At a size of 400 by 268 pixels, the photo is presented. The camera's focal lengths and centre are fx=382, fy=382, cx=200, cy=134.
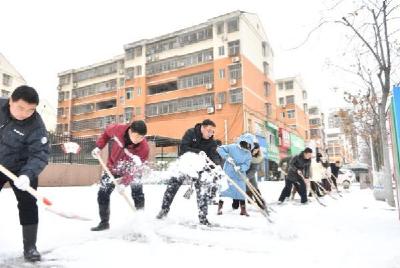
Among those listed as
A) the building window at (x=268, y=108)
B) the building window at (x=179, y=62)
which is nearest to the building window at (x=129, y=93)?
the building window at (x=179, y=62)

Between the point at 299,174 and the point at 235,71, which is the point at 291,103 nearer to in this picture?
the point at 235,71

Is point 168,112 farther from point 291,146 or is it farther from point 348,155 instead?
point 348,155

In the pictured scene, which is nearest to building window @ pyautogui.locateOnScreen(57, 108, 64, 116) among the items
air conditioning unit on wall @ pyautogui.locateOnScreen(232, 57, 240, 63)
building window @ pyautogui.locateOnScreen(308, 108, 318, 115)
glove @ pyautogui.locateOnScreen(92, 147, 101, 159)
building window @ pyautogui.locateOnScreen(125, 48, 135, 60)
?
building window @ pyautogui.locateOnScreen(125, 48, 135, 60)

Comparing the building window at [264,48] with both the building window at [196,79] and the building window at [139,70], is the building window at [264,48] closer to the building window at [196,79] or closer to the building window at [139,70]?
the building window at [196,79]

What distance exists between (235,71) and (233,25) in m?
3.88

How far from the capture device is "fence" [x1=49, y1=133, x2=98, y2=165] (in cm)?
1305

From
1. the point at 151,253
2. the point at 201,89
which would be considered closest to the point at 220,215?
the point at 151,253

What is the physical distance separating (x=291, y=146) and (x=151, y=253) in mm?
38263

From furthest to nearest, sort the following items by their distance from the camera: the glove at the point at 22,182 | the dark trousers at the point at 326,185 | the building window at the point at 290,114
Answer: the building window at the point at 290,114 < the dark trousers at the point at 326,185 < the glove at the point at 22,182

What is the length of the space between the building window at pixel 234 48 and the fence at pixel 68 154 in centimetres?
1856

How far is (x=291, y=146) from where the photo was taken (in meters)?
40.3

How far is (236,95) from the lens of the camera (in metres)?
30.3

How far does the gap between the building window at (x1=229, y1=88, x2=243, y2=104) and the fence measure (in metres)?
17.0

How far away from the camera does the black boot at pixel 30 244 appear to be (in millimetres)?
3121
